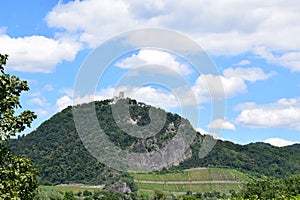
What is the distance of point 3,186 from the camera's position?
37.1ft

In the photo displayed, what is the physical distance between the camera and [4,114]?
12.2 meters

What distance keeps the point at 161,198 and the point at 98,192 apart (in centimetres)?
2376

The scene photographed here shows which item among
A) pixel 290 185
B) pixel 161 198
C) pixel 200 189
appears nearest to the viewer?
pixel 290 185

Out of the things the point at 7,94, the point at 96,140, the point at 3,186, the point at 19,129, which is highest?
the point at 96,140

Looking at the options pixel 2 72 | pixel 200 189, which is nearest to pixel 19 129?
pixel 2 72

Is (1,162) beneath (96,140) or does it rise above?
beneath

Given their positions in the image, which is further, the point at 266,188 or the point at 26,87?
the point at 266,188

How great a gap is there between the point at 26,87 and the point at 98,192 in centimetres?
16399

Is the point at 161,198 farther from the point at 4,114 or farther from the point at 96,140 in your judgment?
the point at 4,114

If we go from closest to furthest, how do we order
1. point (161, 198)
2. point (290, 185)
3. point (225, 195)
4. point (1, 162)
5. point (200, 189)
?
point (1, 162)
point (290, 185)
point (161, 198)
point (225, 195)
point (200, 189)

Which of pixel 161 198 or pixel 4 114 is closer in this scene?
pixel 4 114

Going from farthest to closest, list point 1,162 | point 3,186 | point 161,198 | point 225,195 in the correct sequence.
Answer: point 225,195 < point 161,198 < point 1,162 < point 3,186

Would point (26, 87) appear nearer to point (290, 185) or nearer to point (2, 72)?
point (2, 72)

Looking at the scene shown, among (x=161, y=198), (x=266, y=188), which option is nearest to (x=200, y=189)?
(x=161, y=198)
